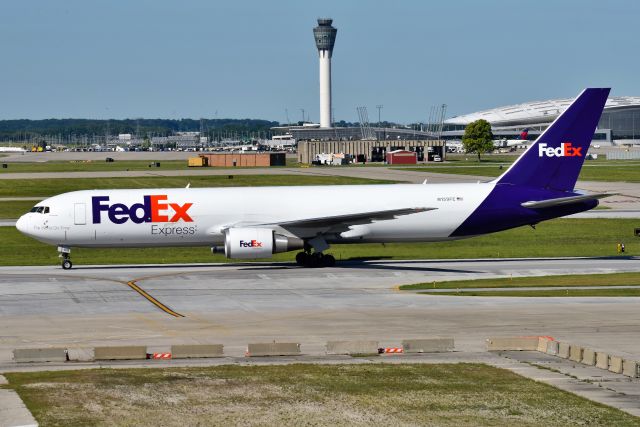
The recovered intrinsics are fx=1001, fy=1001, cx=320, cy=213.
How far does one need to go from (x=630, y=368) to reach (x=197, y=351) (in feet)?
45.5

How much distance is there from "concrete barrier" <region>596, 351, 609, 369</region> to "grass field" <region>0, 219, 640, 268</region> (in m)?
27.2

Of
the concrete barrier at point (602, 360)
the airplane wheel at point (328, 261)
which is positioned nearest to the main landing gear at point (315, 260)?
the airplane wheel at point (328, 261)

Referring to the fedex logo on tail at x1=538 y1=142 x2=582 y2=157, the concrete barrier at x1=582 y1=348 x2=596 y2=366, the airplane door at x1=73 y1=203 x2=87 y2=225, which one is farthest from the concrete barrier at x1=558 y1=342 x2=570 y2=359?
the airplane door at x1=73 y1=203 x2=87 y2=225

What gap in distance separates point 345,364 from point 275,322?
8.43 m

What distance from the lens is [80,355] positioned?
33156 millimetres

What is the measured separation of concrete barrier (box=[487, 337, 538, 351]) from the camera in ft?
113

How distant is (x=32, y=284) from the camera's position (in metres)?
51.5

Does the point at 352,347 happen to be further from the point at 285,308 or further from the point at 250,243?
the point at 250,243

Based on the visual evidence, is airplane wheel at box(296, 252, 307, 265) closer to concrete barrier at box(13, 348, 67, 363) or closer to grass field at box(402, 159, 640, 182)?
concrete barrier at box(13, 348, 67, 363)

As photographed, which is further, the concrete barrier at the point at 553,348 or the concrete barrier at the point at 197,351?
the concrete barrier at the point at 553,348

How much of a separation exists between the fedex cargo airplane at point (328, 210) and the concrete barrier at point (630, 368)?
979 inches

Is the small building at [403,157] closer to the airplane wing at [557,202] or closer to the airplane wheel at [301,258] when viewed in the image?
the airplane wing at [557,202]

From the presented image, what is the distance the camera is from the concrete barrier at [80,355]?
33.0 metres

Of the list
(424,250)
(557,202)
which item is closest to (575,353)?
(557,202)
